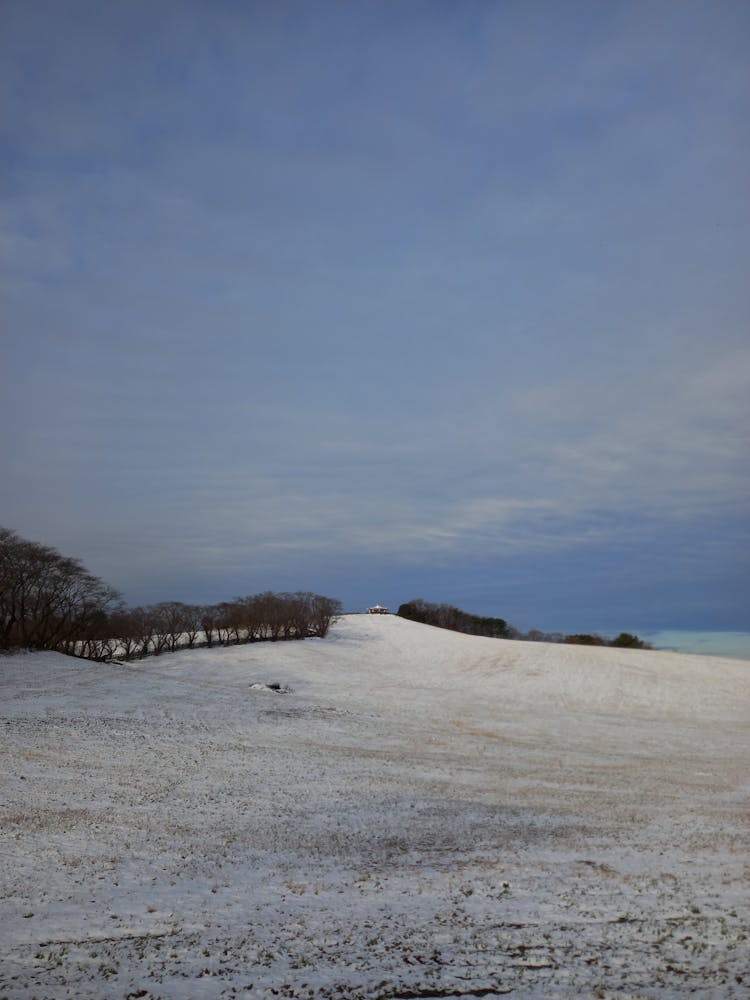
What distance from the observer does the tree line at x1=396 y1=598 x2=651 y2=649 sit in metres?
93.7

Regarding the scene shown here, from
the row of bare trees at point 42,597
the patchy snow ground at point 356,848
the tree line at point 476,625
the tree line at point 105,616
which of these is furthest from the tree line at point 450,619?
the patchy snow ground at point 356,848

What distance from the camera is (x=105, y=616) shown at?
5512 centimetres

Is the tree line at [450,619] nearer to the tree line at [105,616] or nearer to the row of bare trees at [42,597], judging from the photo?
the tree line at [105,616]

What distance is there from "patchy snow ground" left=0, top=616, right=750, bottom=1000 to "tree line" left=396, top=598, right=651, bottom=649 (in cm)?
5868

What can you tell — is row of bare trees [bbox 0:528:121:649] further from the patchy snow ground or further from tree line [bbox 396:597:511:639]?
tree line [bbox 396:597:511:639]

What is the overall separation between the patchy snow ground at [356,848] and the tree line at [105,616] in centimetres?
1326

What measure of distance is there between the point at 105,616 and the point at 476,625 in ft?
256

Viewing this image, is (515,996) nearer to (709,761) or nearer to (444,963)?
(444,963)

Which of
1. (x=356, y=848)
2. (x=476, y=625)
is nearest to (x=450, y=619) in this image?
(x=476, y=625)

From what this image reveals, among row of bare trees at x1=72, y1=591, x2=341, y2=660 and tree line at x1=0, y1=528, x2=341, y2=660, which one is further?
row of bare trees at x1=72, y1=591, x2=341, y2=660

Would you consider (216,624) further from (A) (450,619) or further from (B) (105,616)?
(A) (450,619)

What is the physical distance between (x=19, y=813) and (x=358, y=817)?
24.8 feet

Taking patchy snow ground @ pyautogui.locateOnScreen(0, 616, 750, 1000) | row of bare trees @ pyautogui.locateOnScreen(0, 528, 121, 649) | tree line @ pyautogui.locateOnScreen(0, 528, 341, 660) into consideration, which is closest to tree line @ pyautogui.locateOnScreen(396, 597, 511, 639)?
tree line @ pyautogui.locateOnScreen(0, 528, 341, 660)

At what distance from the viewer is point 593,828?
695 inches
